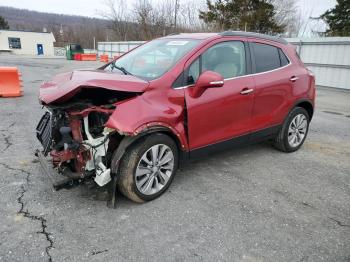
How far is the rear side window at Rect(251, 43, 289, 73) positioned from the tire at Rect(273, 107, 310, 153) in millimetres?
794

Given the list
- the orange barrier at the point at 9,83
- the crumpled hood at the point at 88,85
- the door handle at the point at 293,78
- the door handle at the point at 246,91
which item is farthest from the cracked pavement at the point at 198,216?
the orange barrier at the point at 9,83

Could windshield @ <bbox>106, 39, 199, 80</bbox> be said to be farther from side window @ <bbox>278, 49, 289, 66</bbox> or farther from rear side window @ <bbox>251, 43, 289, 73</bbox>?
side window @ <bbox>278, 49, 289, 66</bbox>

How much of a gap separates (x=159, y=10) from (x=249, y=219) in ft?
107

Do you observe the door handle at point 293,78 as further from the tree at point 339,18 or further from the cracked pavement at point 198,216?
the tree at point 339,18

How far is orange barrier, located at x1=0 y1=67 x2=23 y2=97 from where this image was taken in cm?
931

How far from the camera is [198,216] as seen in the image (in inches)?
127

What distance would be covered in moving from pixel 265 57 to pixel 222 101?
117cm

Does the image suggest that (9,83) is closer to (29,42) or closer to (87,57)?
(87,57)

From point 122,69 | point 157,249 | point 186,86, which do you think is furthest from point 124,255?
point 122,69

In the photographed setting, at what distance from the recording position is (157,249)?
8.90 feet

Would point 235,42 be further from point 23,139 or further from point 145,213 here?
point 23,139

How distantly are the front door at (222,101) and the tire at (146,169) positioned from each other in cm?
36

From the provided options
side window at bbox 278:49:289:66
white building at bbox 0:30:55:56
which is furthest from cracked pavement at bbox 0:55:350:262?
white building at bbox 0:30:55:56

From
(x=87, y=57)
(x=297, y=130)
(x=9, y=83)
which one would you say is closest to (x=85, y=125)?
(x=297, y=130)
